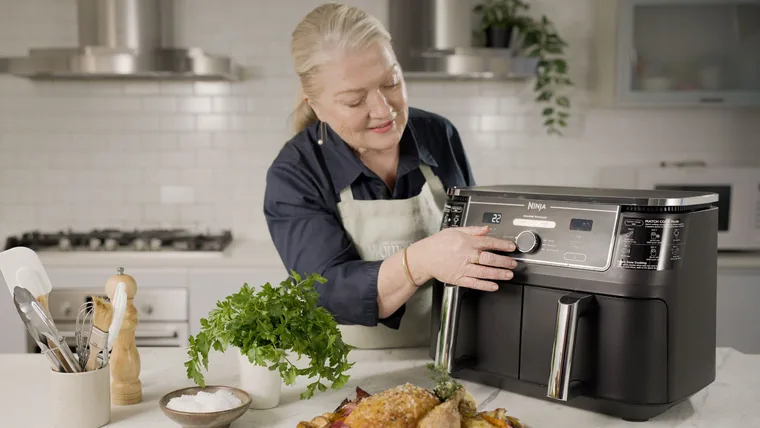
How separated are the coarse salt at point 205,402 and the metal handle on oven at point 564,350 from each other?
55 centimetres

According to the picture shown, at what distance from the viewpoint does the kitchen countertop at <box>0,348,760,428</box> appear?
1.39 metres

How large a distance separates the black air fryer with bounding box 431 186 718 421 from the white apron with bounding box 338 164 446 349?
0.40 m

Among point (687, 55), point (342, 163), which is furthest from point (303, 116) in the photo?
point (687, 55)

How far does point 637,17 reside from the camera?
3.73m

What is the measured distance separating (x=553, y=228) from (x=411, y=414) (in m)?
0.47

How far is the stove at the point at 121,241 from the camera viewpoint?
3605 millimetres

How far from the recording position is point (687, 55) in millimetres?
3764

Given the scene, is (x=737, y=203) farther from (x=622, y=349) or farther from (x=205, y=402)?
(x=205, y=402)

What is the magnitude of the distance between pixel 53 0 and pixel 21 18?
20 cm

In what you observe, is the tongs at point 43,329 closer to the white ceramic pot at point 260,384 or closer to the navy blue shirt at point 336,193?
the white ceramic pot at point 260,384

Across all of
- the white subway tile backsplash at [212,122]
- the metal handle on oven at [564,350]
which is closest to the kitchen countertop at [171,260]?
the white subway tile backsplash at [212,122]

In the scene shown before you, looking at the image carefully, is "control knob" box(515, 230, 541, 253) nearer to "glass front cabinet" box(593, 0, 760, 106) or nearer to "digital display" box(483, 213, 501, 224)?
"digital display" box(483, 213, 501, 224)

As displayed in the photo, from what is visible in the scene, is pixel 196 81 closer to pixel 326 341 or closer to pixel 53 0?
pixel 53 0

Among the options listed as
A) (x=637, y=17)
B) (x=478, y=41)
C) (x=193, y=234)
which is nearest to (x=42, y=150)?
(x=193, y=234)
